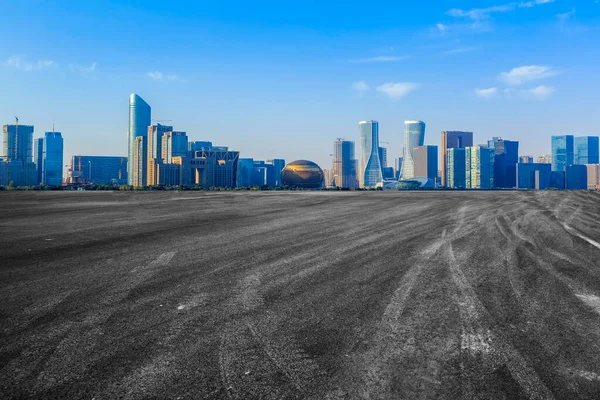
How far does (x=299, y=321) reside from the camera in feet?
19.1

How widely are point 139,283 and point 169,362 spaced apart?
3731 millimetres

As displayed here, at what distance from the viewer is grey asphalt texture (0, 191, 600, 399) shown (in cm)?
410

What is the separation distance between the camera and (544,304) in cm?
675

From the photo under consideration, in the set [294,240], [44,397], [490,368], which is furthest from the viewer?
[294,240]

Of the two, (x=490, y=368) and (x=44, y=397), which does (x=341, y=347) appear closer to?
(x=490, y=368)

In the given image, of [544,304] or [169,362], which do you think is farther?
[544,304]

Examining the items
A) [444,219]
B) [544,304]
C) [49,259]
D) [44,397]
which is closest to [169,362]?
[44,397]

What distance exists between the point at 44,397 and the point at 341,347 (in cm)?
293

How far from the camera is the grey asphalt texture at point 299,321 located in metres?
4.10

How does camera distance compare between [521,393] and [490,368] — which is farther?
[490,368]

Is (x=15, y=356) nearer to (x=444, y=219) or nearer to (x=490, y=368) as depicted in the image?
(x=490, y=368)

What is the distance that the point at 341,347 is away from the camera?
493cm

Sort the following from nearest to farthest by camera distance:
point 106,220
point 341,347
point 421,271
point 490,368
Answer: point 490,368 < point 341,347 < point 421,271 < point 106,220

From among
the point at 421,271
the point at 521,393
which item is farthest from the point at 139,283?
Answer: the point at 521,393
